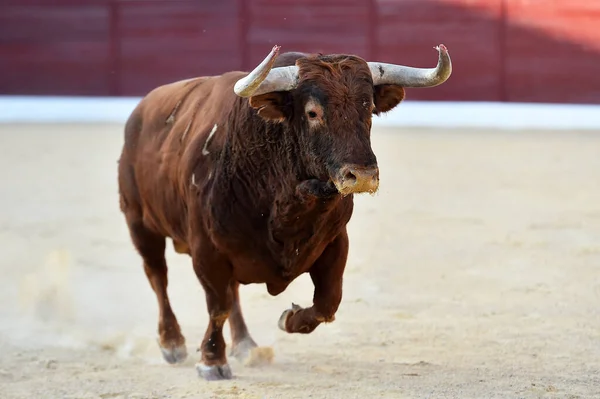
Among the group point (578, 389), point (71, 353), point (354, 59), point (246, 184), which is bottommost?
point (71, 353)

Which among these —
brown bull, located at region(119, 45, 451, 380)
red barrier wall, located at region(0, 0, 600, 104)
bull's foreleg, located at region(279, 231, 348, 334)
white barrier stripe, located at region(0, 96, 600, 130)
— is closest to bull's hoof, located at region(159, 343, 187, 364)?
brown bull, located at region(119, 45, 451, 380)

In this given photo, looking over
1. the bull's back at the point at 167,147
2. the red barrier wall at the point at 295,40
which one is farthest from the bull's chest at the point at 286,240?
the red barrier wall at the point at 295,40

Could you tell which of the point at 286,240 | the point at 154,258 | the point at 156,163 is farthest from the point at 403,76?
the point at 154,258

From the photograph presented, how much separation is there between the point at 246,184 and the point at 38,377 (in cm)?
96

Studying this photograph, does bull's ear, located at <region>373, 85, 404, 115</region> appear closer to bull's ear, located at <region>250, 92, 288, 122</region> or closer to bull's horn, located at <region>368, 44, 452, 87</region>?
bull's horn, located at <region>368, 44, 452, 87</region>

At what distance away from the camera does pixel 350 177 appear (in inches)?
119

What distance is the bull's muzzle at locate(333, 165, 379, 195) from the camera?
2.98 metres

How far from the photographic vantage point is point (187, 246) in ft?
13.2

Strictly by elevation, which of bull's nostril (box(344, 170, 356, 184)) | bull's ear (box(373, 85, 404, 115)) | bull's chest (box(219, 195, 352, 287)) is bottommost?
bull's chest (box(219, 195, 352, 287))

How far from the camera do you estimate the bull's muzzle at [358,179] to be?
2979 millimetres

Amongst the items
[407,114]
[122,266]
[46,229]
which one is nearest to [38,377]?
[122,266]

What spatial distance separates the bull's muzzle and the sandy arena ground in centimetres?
71

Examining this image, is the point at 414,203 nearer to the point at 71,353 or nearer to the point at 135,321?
the point at 135,321

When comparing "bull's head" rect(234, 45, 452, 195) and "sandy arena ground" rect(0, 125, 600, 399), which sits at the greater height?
"bull's head" rect(234, 45, 452, 195)
